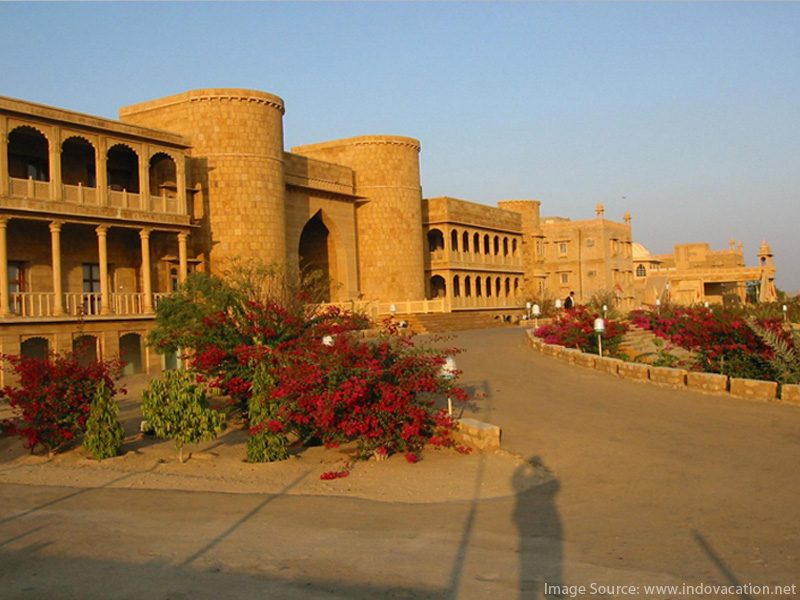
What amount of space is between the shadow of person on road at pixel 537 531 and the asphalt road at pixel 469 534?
0.08 feet

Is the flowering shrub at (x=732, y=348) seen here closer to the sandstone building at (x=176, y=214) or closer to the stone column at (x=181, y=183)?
the sandstone building at (x=176, y=214)

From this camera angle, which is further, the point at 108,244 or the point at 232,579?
the point at 108,244

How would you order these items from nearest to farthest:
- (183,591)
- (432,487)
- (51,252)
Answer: (183,591) → (432,487) → (51,252)

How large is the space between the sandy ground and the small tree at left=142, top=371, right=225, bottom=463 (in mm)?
415

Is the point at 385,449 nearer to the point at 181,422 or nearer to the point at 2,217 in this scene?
the point at 181,422

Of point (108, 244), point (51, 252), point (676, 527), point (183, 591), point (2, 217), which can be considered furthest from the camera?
point (108, 244)

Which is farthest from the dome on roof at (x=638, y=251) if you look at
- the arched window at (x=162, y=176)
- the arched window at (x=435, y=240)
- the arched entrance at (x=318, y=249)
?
the arched window at (x=162, y=176)

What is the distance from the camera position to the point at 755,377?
17.2 meters

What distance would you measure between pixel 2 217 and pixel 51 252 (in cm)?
304

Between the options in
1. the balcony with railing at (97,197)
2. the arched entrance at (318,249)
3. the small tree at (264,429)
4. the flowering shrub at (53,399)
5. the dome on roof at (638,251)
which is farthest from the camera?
the dome on roof at (638,251)

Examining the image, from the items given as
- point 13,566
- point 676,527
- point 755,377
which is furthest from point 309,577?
point 755,377

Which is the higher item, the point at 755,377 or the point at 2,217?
the point at 2,217

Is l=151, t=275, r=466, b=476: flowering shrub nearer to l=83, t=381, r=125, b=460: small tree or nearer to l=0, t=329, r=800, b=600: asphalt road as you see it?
l=0, t=329, r=800, b=600: asphalt road

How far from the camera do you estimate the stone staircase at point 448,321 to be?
38.2m
